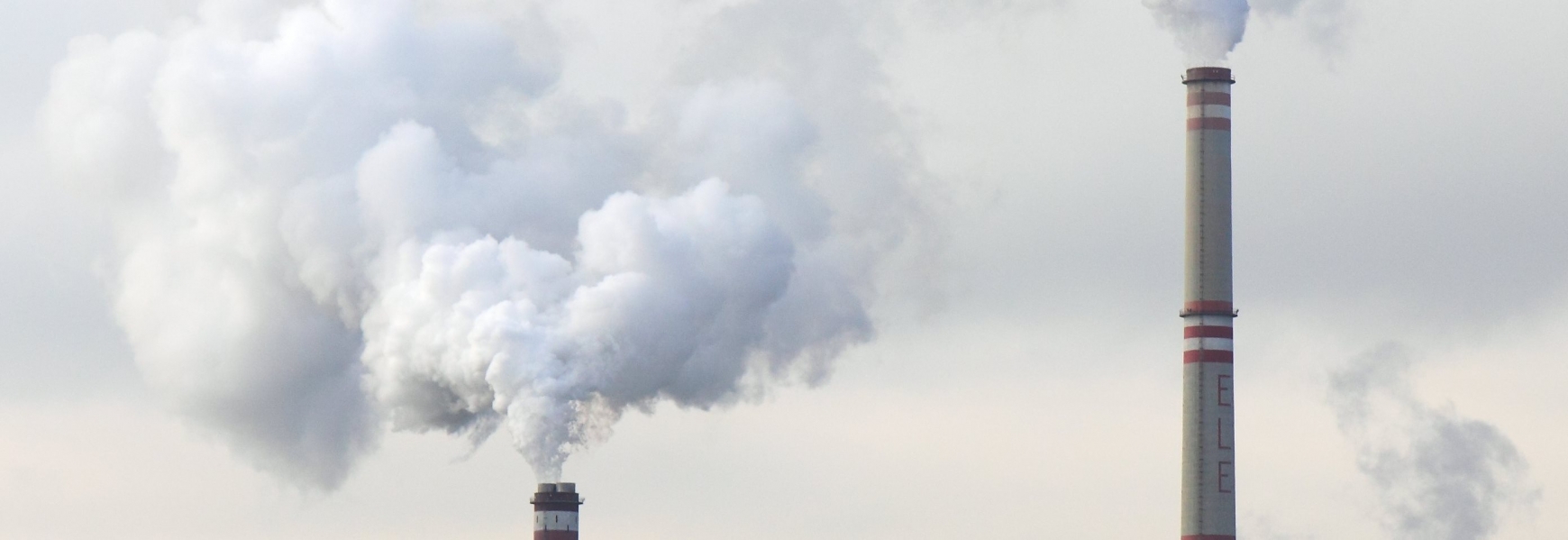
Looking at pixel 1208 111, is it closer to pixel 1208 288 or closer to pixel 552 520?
pixel 1208 288

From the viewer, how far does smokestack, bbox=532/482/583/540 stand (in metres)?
95.4

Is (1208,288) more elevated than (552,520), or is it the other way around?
(1208,288)

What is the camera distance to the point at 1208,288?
110 m

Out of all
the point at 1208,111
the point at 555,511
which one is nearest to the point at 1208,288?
the point at 1208,111

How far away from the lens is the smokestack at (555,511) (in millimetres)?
95438

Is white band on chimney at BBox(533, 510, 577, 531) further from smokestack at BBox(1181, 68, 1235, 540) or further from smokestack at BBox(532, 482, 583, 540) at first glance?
smokestack at BBox(1181, 68, 1235, 540)

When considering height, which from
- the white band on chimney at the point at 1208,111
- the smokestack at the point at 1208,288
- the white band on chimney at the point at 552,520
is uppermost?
the white band on chimney at the point at 1208,111

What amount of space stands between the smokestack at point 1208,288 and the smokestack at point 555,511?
2433 cm

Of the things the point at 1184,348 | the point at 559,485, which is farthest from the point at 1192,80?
the point at 559,485

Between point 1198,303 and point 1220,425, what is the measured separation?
4.59 m

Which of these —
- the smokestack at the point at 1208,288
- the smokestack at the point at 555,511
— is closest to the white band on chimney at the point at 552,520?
the smokestack at the point at 555,511

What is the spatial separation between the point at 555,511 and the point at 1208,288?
2550 cm

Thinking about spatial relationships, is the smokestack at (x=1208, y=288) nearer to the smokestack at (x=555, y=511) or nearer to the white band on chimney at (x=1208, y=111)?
the white band on chimney at (x=1208, y=111)

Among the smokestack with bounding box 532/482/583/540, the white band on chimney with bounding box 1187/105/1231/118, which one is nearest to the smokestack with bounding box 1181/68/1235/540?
the white band on chimney with bounding box 1187/105/1231/118
